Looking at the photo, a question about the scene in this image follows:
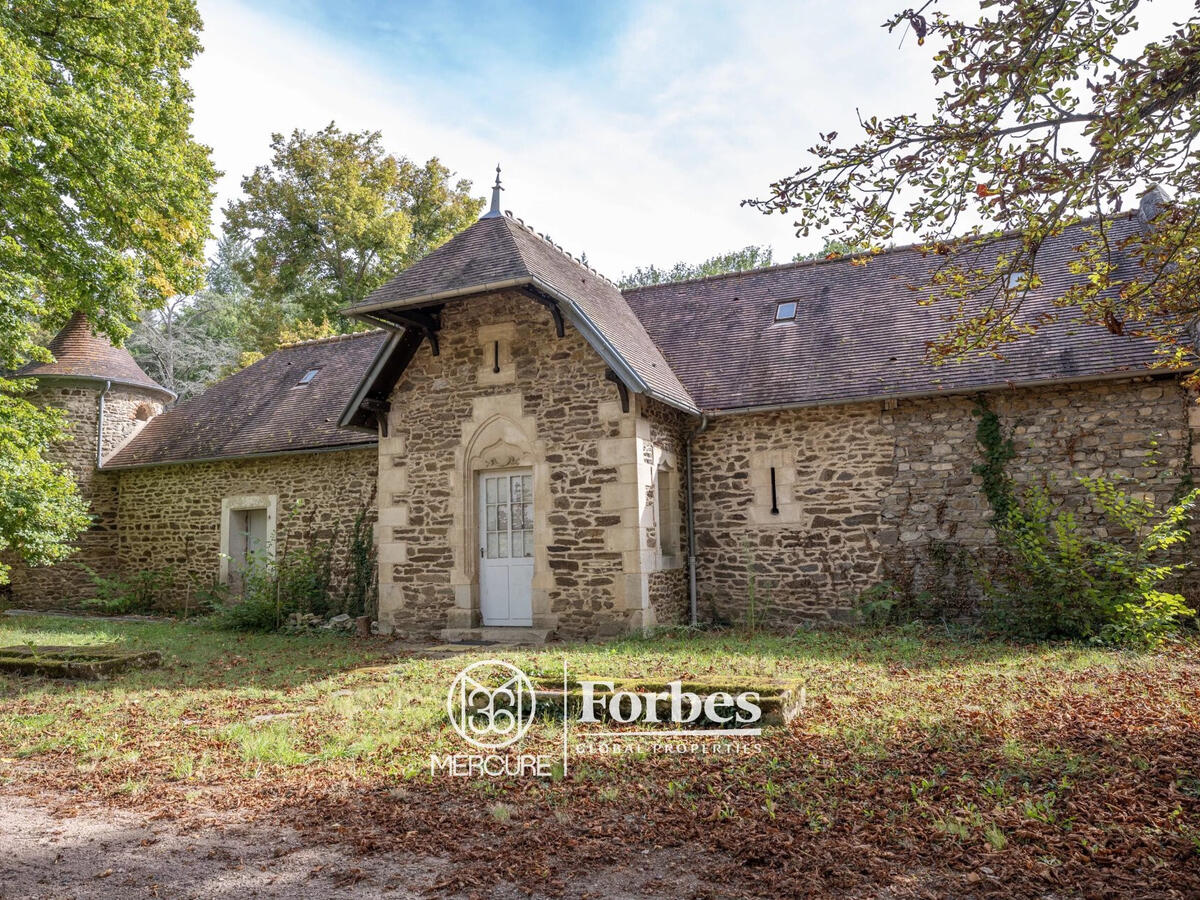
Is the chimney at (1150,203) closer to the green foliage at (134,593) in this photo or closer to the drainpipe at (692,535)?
the drainpipe at (692,535)

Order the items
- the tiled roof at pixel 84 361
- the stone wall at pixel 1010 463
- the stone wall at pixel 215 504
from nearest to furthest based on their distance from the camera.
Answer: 1. the stone wall at pixel 1010 463
2. the stone wall at pixel 215 504
3. the tiled roof at pixel 84 361

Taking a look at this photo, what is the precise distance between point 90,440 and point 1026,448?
16483 millimetres

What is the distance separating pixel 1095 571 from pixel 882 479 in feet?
8.38

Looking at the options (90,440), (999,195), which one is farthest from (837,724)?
(90,440)

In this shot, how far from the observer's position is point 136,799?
14.7 feet

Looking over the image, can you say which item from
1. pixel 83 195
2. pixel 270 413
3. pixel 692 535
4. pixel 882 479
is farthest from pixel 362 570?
pixel 882 479

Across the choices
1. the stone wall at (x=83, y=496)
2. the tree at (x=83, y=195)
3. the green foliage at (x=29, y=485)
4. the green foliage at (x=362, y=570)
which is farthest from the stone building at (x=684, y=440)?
the stone wall at (x=83, y=496)

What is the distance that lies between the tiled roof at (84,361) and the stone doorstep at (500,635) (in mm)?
10358

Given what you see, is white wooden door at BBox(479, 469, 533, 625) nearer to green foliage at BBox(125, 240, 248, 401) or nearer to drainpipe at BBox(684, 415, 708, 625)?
drainpipe at BBox(684, 415, 708, 625)

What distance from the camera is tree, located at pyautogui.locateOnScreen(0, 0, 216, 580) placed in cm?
955

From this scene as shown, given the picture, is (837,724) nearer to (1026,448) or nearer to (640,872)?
(640,872)

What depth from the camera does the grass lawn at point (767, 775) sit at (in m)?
3.33

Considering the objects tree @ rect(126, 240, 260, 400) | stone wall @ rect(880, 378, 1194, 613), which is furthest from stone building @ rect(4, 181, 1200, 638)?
tree @ rect(126, 240, 260, 400)

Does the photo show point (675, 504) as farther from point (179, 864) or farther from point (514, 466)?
point (179, 864)
